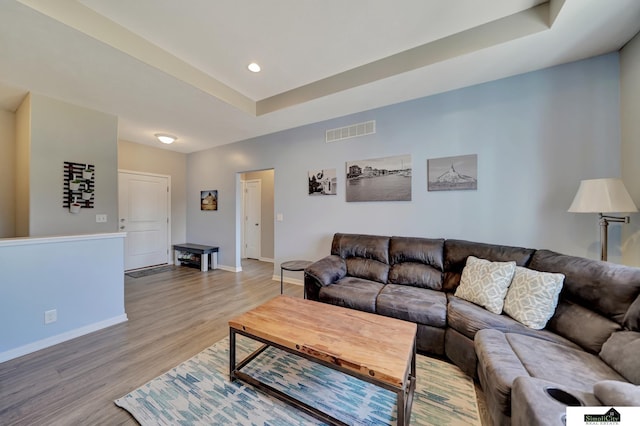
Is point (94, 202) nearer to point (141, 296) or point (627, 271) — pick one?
point (141, 296)

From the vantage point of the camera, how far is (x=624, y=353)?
124cm

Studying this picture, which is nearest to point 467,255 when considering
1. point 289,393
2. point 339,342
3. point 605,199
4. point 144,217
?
point 605,199

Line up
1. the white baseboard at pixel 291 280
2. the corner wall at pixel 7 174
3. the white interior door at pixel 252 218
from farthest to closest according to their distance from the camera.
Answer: the white interior door at pixel 252 218 < the white baseboard at pixel 291 280 < the corner wall at pixel 7 174

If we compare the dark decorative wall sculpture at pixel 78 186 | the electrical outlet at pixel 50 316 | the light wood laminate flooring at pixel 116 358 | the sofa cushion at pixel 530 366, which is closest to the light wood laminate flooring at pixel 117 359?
the light wood laminate flooring at pixel 116 358

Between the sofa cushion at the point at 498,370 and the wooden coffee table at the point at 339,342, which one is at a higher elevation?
the wooden coffee table at the point at 339,342

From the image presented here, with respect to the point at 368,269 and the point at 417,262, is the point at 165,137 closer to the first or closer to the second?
the point at 368,269

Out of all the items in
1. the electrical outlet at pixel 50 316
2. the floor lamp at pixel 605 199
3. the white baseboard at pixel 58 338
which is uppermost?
the floor lamp at pixel 605 199

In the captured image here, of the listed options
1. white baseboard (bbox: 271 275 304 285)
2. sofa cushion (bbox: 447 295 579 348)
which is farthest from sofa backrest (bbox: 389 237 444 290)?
white baseboard (bbox: 271 275 304 285)

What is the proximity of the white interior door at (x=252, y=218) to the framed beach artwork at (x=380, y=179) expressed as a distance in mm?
3446

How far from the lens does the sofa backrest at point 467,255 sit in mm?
2223

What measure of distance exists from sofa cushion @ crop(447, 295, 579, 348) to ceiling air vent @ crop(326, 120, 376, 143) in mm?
2488

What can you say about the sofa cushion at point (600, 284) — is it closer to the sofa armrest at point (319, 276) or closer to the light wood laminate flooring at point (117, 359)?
the light wood laminate flooring at point (117, 359)

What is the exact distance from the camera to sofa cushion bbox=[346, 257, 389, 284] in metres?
2.80

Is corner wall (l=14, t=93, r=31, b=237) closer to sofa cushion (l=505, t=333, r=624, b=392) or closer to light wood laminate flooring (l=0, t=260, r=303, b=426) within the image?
light wood laminate flooring (l=0, t=260, r=303, b=426)
